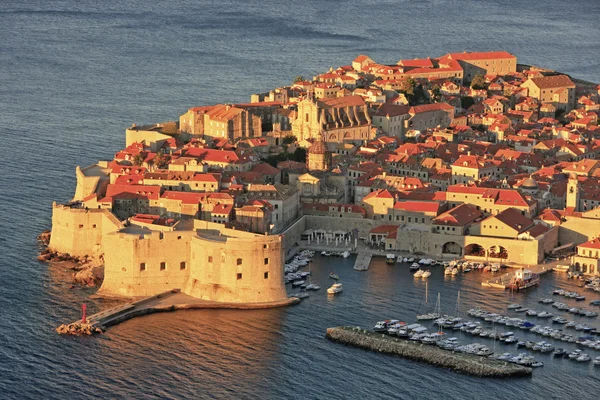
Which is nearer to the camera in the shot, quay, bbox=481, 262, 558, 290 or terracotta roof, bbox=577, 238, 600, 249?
quay, bbox=481, 262, 558, 290

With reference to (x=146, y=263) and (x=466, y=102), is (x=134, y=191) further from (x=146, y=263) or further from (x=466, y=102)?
(x=466, y=102)

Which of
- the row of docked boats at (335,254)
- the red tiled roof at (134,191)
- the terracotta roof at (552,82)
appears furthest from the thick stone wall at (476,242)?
the terracotta roof at (552,82)

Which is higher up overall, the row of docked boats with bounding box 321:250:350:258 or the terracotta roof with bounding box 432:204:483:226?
the terracotta roof with bounding box 432:204:483:226

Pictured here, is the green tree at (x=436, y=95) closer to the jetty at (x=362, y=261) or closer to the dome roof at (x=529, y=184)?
the dome roof at (x=529, y=184)

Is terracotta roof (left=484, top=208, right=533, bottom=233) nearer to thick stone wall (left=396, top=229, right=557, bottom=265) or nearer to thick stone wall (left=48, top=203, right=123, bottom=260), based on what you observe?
thick stone wall (left=396, top=229, right=557, bottom=265)

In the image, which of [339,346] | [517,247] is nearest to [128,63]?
[517,247]

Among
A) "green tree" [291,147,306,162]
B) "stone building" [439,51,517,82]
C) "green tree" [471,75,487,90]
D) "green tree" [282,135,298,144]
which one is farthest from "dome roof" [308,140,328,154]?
"stone building" [439,51,517,82]

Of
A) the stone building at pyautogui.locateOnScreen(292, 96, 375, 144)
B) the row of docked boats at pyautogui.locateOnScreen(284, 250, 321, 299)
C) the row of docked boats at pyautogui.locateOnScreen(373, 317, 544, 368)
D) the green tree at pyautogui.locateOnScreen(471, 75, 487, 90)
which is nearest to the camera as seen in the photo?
the row of docked boats at pyautogui.locateOnScreen(373, 317, 544, 368)
